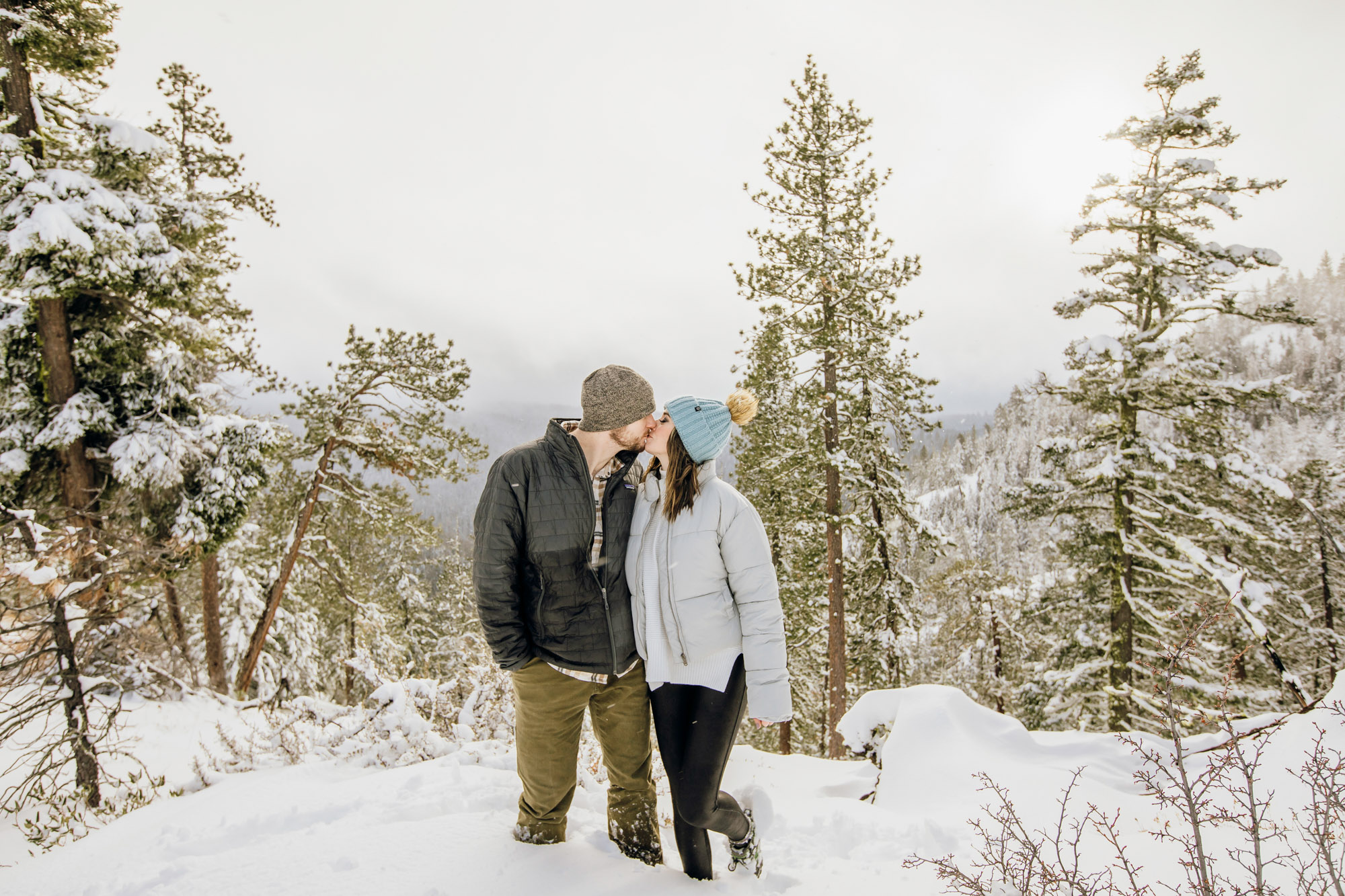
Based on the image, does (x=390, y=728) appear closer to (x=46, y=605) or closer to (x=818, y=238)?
(x=46, y=605)

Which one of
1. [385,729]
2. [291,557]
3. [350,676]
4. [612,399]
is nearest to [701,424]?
[612,399]

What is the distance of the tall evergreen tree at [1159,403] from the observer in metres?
9.39

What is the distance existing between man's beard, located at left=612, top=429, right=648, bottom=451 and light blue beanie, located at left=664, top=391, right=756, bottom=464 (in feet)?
0.62

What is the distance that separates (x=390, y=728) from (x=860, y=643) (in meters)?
11.3

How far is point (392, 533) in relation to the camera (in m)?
11.1

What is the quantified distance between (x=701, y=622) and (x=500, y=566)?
0.98 m

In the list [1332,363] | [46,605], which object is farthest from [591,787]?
[1332,363]

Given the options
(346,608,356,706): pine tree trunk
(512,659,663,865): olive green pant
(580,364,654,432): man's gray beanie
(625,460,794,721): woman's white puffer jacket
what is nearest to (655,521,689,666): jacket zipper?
(625,460,794,721): woman's white puffer jacket

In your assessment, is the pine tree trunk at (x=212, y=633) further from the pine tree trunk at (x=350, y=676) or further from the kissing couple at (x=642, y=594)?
the kissing couple at (x=642, y=594)

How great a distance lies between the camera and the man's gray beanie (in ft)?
9.20

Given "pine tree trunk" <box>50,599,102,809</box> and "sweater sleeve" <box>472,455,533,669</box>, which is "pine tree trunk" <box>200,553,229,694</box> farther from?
"sweater sleeve" <box>472,455,533,669</box>

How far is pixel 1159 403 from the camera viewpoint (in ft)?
32.6

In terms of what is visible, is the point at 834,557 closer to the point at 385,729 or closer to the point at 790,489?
the point at 790,489

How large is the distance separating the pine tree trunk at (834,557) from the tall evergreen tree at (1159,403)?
3.60 meters
